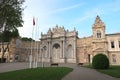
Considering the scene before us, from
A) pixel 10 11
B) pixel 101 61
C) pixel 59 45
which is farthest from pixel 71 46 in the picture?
pixel 10 11

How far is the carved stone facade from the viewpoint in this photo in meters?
49.9

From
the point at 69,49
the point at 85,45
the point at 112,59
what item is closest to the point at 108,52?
the point at 112,59

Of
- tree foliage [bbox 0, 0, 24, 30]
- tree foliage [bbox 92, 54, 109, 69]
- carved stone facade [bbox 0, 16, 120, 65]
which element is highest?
tree foliage [bbox 0, 0, 24, 30]

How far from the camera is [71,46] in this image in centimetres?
5822

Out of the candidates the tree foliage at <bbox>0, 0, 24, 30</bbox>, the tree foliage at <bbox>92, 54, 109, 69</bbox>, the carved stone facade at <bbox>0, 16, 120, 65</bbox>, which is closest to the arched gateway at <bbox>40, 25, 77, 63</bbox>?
the carved stone facade at <bbox>0, 16, 120, 65</bbox>

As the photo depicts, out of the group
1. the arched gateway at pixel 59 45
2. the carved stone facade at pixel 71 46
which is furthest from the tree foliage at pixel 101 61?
the arched gateway at pixel 59 45

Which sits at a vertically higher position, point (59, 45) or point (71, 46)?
point (59, 45)

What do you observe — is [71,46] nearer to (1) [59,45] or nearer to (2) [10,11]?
(1) [59,45]

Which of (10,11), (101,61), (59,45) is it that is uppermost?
(10,11)

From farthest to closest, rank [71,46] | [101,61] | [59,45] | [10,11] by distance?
[59,45] → [71,46] → [101,61] → [10,11]

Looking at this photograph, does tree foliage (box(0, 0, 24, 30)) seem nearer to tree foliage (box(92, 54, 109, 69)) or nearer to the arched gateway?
tree foliage (box(92, 54, 109, 69))

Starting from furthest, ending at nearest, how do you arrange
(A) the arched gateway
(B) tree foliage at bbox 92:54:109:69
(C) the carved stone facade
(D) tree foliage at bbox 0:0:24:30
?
(A) the arched gateway
(C) the carved stone facade
(B) tree foliage at bbox 92:54:109:69
(D) tree foliage at bbox 0:0:24:30

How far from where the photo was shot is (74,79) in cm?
1689

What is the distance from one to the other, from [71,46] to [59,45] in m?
4.77
